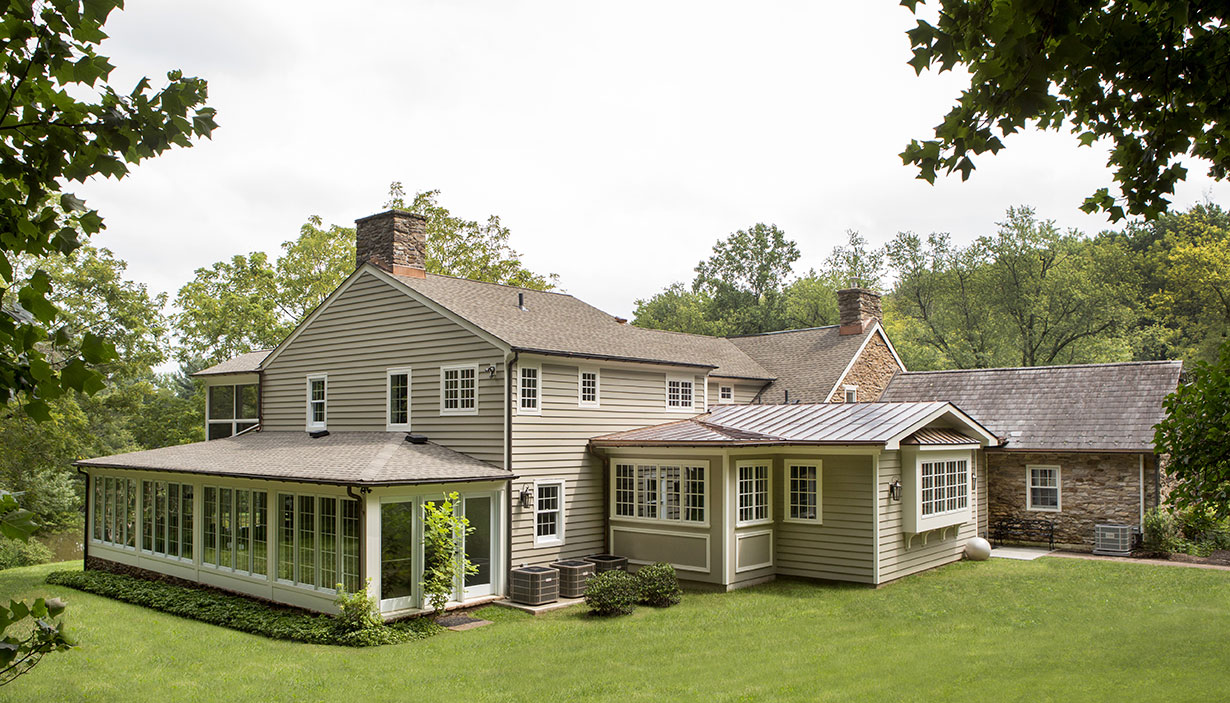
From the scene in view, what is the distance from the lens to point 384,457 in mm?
14805

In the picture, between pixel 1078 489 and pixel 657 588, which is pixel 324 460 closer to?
pixel 657 588

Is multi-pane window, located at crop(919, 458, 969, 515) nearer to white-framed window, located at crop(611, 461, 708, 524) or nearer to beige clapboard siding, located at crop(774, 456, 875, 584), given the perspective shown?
beige clapboard siding, located at crop(774, 456, 875, 584)

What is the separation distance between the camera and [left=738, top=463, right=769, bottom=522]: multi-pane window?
16188mm

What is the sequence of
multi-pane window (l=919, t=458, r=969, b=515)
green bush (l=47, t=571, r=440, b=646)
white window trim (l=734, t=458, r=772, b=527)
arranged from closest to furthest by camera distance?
green bush (l=47, t=571, r=440, b=646), white window trim (l=734, t=458, r=772, b=527), multi-pane window (l=919, t=458, r=969, b=515)

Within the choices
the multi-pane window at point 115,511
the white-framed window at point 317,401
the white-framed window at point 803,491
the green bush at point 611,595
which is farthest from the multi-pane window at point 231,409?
the white-framed window at point 803,491

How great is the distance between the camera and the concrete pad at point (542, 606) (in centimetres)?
1438

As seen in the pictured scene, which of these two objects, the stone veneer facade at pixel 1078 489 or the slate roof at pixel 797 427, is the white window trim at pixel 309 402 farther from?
the stone veneer facade at pixel 1078 489

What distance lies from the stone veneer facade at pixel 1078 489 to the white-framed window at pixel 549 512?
39.1 ft

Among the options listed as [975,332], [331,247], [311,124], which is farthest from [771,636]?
[975,332]

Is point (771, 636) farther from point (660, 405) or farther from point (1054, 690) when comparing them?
point (660, 405)

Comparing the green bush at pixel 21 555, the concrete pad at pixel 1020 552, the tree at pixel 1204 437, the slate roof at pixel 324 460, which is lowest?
the green bush at pixel 21 555

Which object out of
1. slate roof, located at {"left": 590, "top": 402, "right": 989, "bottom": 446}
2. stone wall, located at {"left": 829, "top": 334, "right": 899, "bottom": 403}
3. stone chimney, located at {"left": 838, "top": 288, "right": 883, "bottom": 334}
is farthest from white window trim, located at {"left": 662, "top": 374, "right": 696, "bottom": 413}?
stone chimney, located at {"left": 838, "top": 288, "right": 883, "bottom": 334}

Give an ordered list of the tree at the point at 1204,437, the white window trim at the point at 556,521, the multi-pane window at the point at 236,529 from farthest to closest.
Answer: the white window trim at the point at 556,521 → the multi-pane window at the point at 236,529 → the tree at the point at 1204,437

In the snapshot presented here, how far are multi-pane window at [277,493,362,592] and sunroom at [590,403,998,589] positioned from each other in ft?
18.0
